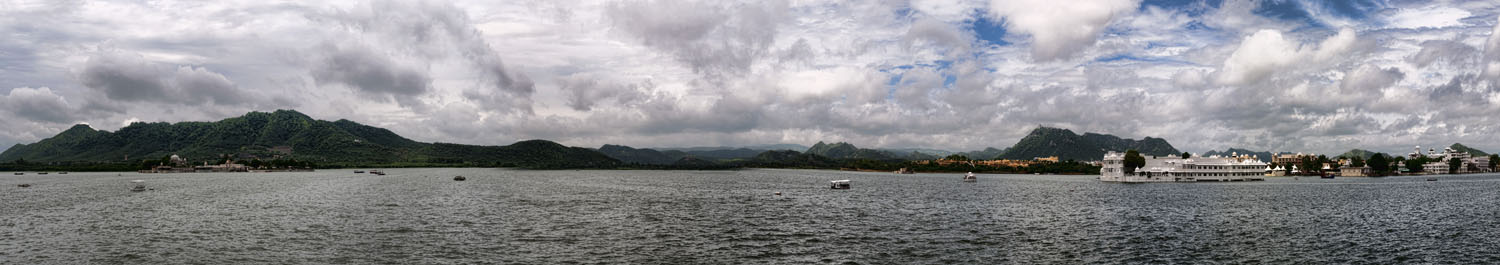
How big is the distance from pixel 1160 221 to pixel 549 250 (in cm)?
5555

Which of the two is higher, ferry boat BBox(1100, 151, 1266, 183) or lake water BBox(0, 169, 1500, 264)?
ferry boat BBox(1100, 151, 1266, 183)

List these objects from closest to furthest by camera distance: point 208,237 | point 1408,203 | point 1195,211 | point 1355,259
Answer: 1. point 1355,259
2. point 208,237
3. point 1195,211
4. point 1408,203

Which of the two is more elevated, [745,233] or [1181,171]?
[1181,171]

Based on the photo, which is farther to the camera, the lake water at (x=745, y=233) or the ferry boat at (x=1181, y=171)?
the ferry boat at (x=1181, y=171)

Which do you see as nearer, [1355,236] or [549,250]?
[549,250]

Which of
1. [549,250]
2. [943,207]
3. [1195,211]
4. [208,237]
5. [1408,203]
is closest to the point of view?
[549,250]

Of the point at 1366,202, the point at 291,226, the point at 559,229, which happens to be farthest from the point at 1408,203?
the point at 291,226

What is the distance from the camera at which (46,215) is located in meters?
75.0

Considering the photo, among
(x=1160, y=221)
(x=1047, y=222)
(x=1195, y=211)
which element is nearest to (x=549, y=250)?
(x=1047, y=222)

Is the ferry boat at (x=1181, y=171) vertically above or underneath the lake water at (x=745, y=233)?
above

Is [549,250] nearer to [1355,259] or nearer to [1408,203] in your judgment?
[1355,259]

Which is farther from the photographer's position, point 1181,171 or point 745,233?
point 1181,171

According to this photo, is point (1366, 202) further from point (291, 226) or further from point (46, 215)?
point (46, 215)

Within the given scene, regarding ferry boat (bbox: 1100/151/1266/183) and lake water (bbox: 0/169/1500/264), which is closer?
lake water (bbox: 0/169/1500/264)
